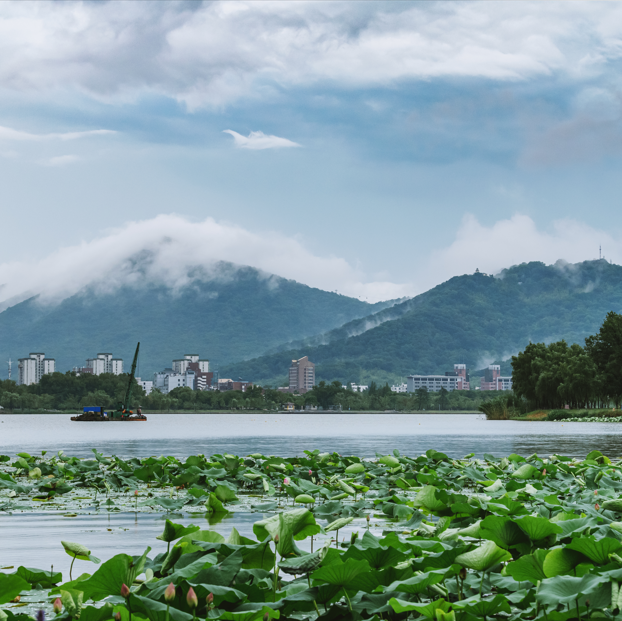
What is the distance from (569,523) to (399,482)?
5694mm

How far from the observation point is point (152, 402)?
14838cm

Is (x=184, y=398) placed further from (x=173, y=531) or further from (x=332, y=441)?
(x=173, y=531)

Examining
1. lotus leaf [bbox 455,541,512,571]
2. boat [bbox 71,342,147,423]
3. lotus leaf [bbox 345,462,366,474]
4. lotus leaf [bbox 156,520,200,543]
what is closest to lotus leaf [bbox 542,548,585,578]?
lotus leaf [bbox 455,541,512,571]

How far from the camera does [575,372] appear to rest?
67750 mm

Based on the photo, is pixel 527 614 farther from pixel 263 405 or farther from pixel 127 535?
pixel 263 405

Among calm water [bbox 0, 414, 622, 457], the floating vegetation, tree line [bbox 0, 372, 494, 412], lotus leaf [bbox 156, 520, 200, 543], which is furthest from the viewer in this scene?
tree line [bbox 0, 372, 494, 412]

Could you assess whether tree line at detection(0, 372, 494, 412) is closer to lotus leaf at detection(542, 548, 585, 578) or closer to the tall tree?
the tall tree

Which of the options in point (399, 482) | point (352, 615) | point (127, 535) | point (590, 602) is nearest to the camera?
point (590, 602)

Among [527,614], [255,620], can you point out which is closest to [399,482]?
[527,614]

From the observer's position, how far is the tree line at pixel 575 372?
6581 cm

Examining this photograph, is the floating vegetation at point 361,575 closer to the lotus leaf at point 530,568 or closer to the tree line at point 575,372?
the lotus leaf at point 530,568

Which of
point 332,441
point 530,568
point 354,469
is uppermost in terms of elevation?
point 530,568

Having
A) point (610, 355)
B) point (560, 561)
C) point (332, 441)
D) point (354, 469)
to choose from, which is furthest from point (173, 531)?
point (610, 355)

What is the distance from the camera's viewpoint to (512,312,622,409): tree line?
65.8 metres
